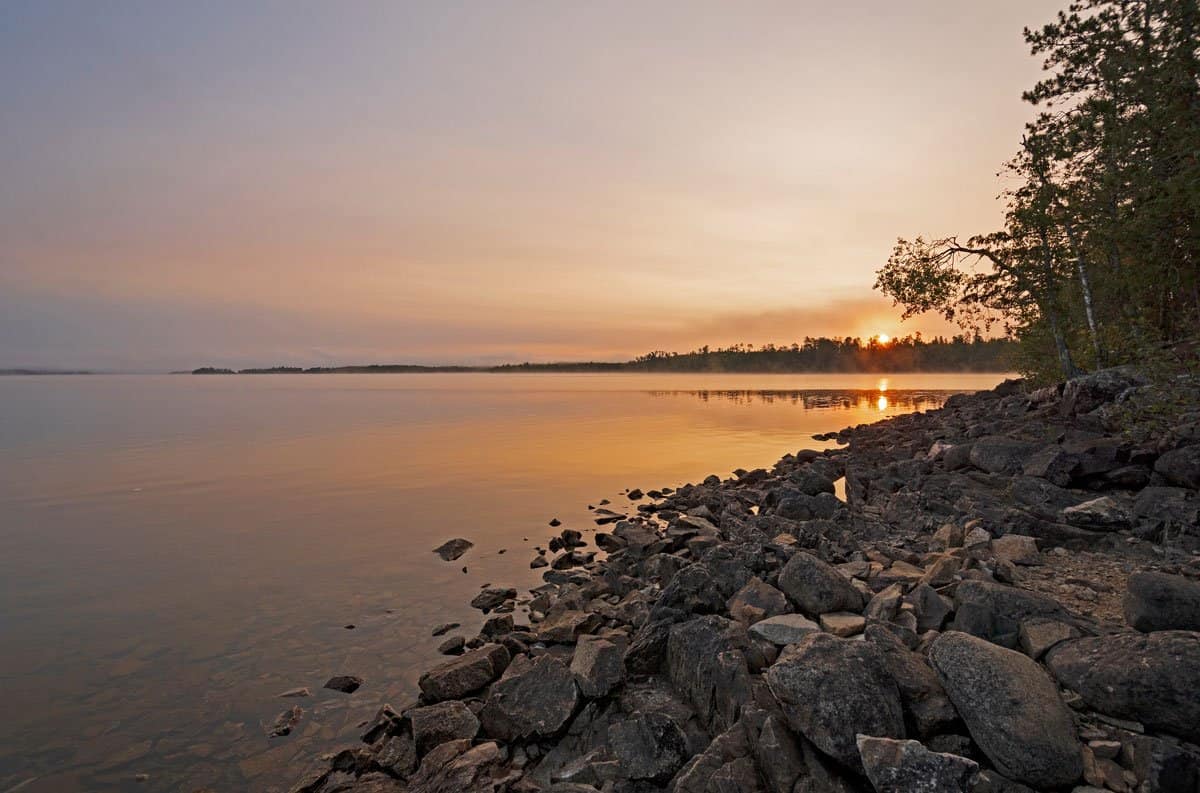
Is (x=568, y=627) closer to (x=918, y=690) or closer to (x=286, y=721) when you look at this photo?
(x=286, y=721)

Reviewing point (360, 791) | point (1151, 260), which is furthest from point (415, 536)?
point (1151, 260)

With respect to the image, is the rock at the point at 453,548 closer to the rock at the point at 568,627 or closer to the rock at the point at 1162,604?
the rock at the point at 568,627

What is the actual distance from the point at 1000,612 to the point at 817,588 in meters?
2.10

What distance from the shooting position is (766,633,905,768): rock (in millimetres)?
5031

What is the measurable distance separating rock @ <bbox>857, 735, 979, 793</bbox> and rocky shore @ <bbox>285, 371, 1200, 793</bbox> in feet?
0.04

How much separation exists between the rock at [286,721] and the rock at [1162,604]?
10.3 metres

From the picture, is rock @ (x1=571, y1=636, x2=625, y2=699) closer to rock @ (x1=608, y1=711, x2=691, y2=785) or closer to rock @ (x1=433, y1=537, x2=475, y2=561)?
rock @ (x1=608, y1=711, x2=691, y2=785)

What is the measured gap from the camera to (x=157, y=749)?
24.3ft

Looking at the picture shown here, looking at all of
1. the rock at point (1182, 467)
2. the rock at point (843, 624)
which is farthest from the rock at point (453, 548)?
the rock at point (1182, 467)

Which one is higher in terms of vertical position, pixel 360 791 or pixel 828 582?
pixel 828 582

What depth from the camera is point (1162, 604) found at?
6.23m

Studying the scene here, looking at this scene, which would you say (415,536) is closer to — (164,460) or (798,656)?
(798,656)

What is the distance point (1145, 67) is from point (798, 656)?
16222mm

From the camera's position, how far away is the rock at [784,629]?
7105 mm
